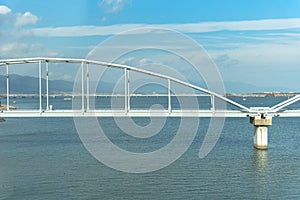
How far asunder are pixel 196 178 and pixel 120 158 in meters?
10.6

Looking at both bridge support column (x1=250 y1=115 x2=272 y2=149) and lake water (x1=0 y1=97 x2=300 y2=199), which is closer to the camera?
lake water (x1=0 y1=97 x2=300 y2=199)

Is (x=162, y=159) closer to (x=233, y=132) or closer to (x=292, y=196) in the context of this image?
(x=292, y=196)

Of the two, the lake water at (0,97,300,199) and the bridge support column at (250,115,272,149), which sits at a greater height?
the bridge support column at (250,115,272,149)

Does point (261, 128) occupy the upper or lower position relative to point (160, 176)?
upper

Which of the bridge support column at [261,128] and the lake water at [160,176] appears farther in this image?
the bridge support column at [261,128]

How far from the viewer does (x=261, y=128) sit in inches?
2044

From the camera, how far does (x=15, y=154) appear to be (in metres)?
50.8

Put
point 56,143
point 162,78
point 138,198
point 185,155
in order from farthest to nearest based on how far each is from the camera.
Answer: point 56,143, point 162,78, point 185,155, point 138,198

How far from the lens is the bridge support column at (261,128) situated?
51.8 m

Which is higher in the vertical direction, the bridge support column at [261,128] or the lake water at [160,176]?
the bridge support column at [261,128]

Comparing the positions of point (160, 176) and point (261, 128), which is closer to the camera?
point (160, 176)

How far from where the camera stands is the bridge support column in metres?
51.8

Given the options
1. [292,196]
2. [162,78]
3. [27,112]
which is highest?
[162,78]

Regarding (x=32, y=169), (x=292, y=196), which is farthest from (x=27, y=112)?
(x=292, y=196)
